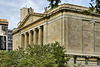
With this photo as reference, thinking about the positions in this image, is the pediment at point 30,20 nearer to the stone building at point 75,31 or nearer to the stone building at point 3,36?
the stone building at point 75,31

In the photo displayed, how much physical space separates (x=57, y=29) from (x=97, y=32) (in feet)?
25.3

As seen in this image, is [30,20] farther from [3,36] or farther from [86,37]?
[86,37]

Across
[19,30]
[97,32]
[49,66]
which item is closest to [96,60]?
[97,32]

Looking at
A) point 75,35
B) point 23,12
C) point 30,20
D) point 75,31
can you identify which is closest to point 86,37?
point 75,35

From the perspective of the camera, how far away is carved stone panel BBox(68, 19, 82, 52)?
36728 millimetres

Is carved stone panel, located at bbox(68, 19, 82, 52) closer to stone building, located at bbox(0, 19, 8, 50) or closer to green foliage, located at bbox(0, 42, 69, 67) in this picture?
green foliage, located at bbox(0, 42, 69, 67)

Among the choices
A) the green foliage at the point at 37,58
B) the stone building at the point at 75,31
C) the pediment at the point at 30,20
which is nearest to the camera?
the green foliage at the point at 37,58

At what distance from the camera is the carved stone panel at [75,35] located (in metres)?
36.7

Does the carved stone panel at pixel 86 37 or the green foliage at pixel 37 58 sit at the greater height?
the carved stone panel at pixel 86 37

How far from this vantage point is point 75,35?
37188 mm

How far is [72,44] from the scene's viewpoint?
3678 centimetres

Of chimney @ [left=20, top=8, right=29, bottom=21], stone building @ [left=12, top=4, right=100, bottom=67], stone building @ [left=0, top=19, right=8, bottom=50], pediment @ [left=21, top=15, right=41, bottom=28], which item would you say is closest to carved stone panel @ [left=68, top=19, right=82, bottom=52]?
stone building @ [left=12, top=4, right=100, bottom=67]

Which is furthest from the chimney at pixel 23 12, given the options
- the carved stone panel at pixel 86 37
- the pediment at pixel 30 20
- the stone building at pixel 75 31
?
the carved stone panel at pixel 86 37

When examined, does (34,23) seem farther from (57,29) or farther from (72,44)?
(72,44)
